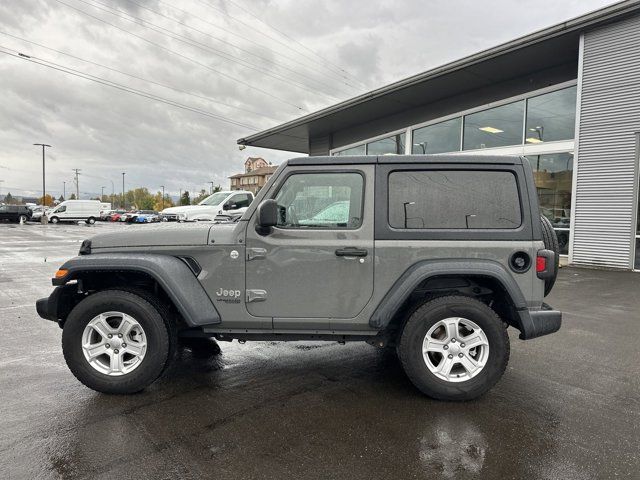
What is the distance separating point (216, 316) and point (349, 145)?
18.2 m

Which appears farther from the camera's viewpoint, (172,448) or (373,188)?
(373,188)

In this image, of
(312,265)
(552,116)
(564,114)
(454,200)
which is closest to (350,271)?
(312,265)

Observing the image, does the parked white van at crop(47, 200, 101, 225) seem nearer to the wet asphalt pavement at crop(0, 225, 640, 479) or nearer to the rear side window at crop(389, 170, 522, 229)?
the wet asphalt pavement at crop(0, 225, 640, 479)

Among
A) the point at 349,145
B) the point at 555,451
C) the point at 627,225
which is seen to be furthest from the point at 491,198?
the point at 349,145

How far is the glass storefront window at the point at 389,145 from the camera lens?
58.8 ft

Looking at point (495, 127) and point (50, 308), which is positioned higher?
point (495, 127)

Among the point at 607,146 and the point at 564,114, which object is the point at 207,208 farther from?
the point at 607,146

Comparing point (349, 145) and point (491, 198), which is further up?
point (349, 145)

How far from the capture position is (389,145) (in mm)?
18500

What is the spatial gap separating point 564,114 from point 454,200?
37.8 ft

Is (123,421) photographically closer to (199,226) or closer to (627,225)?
(199,226)

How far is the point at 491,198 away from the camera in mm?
3572

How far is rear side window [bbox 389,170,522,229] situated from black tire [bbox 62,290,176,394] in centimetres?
216

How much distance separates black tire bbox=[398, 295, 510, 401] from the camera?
11.2ft
